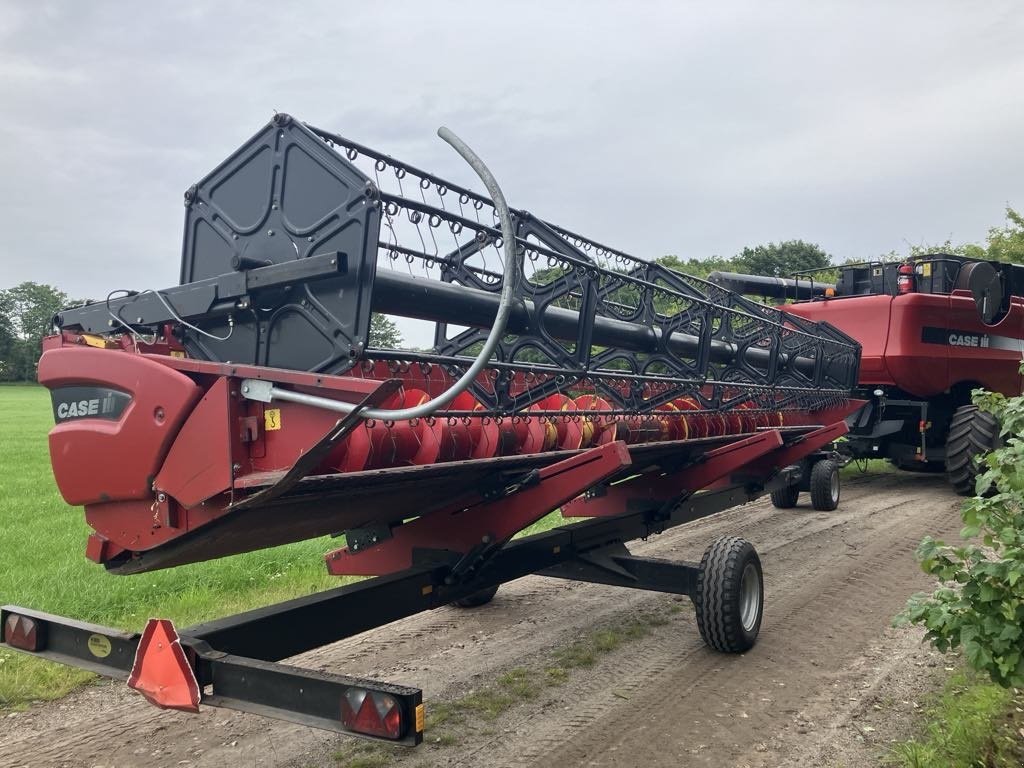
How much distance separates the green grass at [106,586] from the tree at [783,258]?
137 ft

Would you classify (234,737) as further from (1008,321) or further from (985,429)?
(1008,321)

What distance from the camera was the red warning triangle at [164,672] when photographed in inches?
108

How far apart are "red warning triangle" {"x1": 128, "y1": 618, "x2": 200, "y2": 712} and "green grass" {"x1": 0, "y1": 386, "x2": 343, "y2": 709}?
1993 millimetres

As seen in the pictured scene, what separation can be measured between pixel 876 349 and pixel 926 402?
143 cm

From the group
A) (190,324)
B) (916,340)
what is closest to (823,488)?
(916,340)

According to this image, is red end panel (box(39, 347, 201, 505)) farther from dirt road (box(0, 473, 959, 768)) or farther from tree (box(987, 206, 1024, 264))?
tree (box(987, 206, 1024, 264))

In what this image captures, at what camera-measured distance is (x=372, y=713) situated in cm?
252

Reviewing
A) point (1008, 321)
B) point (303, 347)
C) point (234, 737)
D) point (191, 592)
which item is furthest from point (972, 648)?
point (1008, 321)

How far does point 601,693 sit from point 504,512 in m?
1.14

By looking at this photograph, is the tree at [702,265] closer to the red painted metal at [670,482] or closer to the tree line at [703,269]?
the tree line at [703,269]

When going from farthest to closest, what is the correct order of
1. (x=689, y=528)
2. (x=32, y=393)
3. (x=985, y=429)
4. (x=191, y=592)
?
(x=32, y=393) → (x=985, y=429) → (x=689, y=528) → (x=191, y=592)

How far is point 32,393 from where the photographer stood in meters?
52.8

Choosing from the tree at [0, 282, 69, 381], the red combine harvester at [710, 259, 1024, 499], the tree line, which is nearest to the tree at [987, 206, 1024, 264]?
the tree line

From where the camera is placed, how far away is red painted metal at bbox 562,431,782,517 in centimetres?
651
